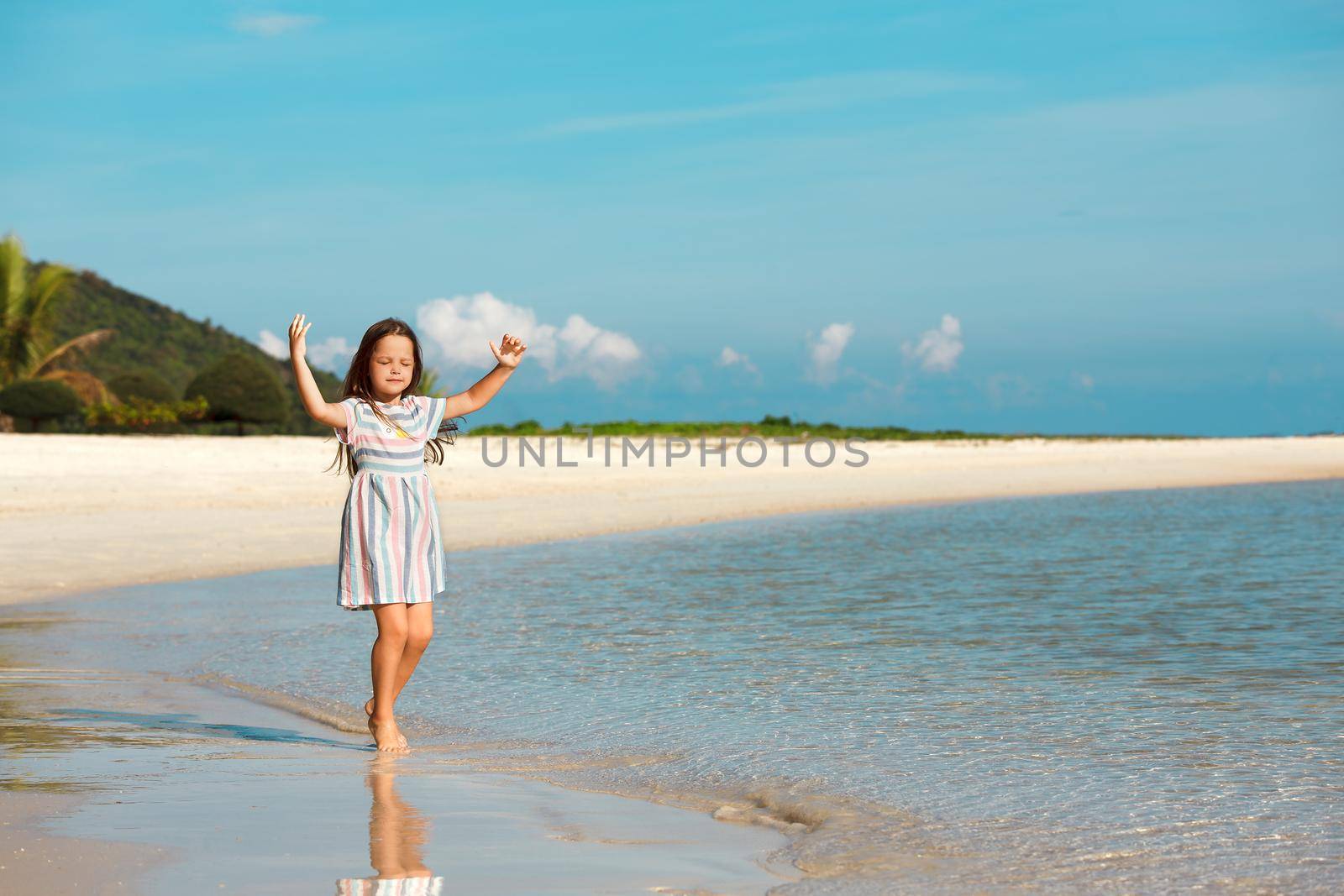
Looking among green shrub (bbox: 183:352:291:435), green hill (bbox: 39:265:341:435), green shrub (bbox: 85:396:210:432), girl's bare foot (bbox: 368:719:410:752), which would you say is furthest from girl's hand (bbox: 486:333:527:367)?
green hill (bbox: 39:265:341:435)

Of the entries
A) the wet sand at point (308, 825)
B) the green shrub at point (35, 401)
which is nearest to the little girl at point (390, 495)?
the wet sand at point (308, 825)

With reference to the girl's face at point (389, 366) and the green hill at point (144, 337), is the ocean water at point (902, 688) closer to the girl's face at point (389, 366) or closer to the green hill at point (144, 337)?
the girl's face at point (389, 366)

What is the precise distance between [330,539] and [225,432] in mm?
25331

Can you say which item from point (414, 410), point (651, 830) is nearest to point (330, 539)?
point (414, 410)

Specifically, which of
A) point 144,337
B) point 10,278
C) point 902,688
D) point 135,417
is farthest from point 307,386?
point 144,337

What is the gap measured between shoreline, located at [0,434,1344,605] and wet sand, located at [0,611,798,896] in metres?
5.91

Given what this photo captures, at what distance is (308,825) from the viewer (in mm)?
3857

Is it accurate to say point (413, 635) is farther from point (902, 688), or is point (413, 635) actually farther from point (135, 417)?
point (135, 417)

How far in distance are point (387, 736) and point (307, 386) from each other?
143 centimetres

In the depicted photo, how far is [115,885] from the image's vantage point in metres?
3.21

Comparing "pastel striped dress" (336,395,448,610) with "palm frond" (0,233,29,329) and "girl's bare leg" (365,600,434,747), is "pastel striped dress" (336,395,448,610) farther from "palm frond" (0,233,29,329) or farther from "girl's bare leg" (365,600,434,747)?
"palm frond" (0,233,29,329)

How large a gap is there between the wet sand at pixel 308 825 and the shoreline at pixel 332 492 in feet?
19.4

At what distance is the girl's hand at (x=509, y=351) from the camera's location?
5438 millimetres

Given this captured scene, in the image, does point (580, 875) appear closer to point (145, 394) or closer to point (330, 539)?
point (330, 539)
